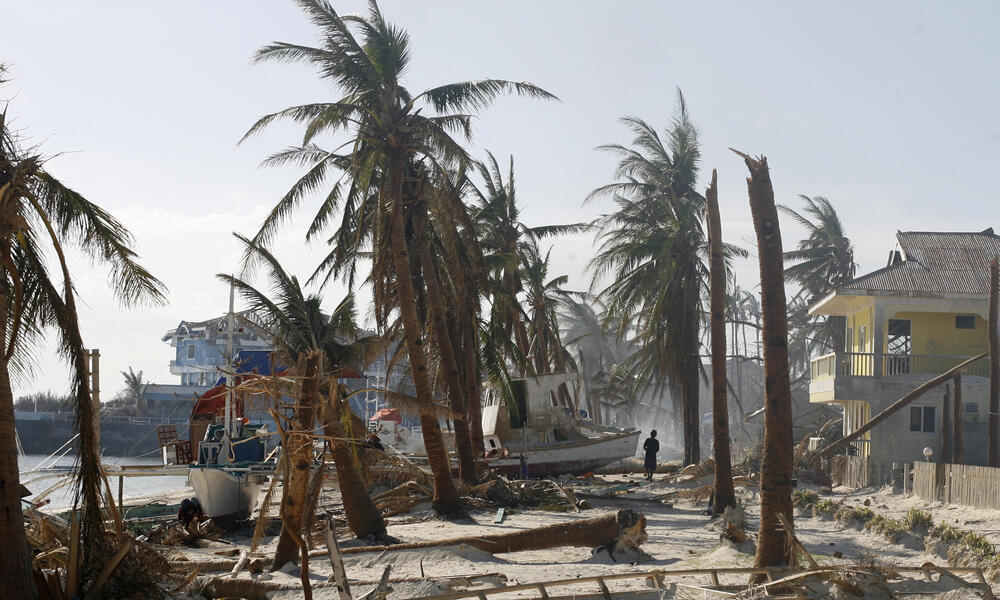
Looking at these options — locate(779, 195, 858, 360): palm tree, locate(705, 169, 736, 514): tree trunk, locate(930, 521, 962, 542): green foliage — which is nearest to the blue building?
locate(779, 195, 858, 360): palm tree

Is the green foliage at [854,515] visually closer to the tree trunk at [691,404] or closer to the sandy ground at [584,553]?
the sandy ground at [584,553]

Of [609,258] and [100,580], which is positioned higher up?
[609,258]

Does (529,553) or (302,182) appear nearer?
(529,553)

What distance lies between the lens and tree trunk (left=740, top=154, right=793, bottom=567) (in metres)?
12.4

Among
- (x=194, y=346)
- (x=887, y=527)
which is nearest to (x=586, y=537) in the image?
(x=887, y=527)

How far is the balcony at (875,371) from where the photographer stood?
2791cm

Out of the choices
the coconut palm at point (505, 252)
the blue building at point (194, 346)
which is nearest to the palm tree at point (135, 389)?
the blue building at point (194, 346)

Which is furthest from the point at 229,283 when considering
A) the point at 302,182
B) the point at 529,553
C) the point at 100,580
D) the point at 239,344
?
the point at 239,344

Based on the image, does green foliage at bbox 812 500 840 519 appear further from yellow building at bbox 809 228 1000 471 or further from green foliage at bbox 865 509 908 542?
yellow building at bbox 809 228 1000 471

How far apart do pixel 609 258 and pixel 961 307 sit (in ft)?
42.2

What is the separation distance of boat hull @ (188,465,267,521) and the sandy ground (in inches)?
47.5

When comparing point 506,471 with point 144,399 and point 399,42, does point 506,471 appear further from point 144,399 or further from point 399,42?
point 144,399

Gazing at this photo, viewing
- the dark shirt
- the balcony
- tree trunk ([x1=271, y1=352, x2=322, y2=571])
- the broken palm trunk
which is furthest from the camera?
the dark shirt

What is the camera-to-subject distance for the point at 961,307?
2914cm
